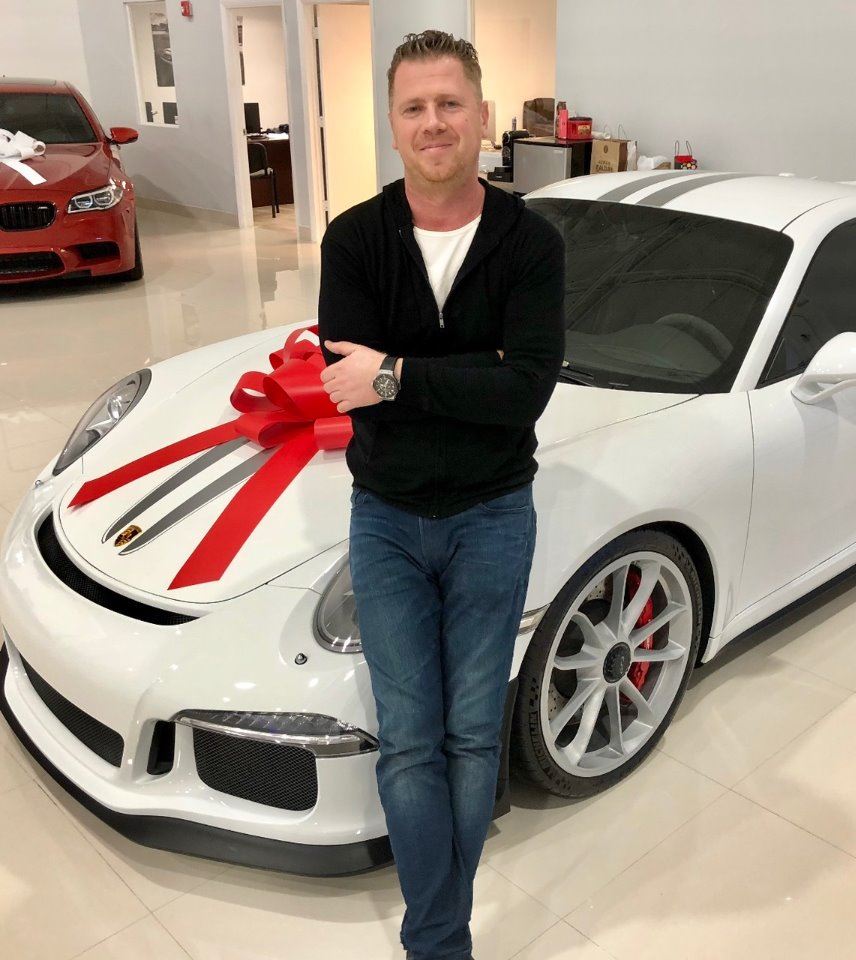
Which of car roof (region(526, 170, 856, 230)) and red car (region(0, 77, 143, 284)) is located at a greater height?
car roof (region(526, 170, 856, 230))

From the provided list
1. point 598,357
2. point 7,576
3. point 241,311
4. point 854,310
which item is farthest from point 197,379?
point 241,311

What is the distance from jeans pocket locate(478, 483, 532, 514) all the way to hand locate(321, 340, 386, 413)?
10.7 inches

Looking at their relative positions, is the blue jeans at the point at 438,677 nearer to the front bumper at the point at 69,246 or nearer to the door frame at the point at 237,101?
the front bumper at the point at 69,246

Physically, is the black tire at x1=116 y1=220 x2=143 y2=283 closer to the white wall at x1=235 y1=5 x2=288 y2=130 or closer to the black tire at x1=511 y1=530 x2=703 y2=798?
the white wall at x1=235 y1=5 x2=288 y2=130

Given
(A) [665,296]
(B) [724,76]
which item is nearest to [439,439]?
(A) [665,296]

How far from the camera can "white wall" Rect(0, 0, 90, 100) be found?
11492 millimetres

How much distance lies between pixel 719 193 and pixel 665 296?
1.33 ft

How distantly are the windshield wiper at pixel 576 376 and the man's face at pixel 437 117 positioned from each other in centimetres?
Result: 87

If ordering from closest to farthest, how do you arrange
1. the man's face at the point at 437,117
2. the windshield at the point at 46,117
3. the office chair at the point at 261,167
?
1. the man's face at the point at 437,117
2. the windshield at the point at 46,117
3. the office chair at the point at 261,167

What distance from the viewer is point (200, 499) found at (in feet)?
6.96

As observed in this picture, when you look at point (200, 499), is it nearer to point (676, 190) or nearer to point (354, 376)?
point (354, 376)

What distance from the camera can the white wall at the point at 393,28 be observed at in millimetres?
8148

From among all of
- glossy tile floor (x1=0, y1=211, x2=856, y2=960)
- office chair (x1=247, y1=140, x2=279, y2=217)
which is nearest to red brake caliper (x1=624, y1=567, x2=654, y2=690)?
glossy tile floor (x1=0, y1=211, x2=856, y2=960)

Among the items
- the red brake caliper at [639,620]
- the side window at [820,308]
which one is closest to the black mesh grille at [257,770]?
the red brake caliper at [639,620]
